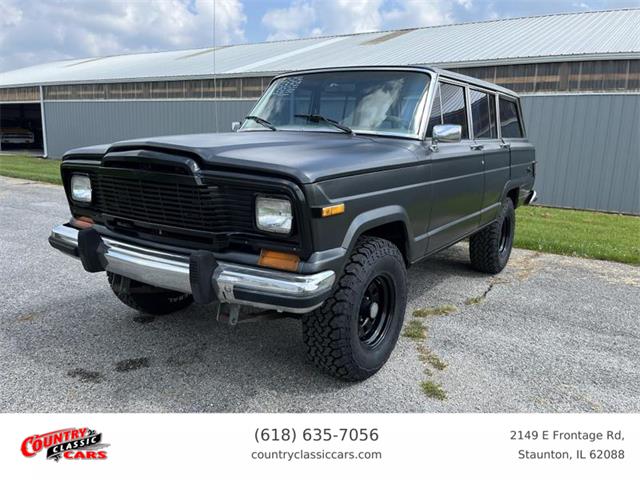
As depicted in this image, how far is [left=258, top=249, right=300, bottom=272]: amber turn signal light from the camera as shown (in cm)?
260

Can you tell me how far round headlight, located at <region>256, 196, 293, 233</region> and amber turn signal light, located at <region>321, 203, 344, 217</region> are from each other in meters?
0.17

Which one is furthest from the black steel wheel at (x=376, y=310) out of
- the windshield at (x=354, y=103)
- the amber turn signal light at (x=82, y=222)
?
the amber turn signal light at (x=82, y=222)

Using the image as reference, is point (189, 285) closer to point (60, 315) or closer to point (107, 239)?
point (107, 239)

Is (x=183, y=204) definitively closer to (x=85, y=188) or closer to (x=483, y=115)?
(x=85, y=188)

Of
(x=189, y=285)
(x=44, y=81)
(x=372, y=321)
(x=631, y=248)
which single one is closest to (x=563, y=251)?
(x=631, y=248)

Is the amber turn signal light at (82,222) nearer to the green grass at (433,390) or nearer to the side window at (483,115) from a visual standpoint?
the green grass at (433,390)

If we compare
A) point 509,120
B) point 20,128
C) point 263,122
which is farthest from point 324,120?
point 20,128

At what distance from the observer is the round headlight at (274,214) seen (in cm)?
257

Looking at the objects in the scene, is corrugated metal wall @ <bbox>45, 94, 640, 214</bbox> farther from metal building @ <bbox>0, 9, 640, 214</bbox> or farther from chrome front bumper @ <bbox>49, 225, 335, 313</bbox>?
chrome front bumper @ <bbox>49, 225, 335, 313</bbox>

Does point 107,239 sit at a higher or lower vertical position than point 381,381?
higher
